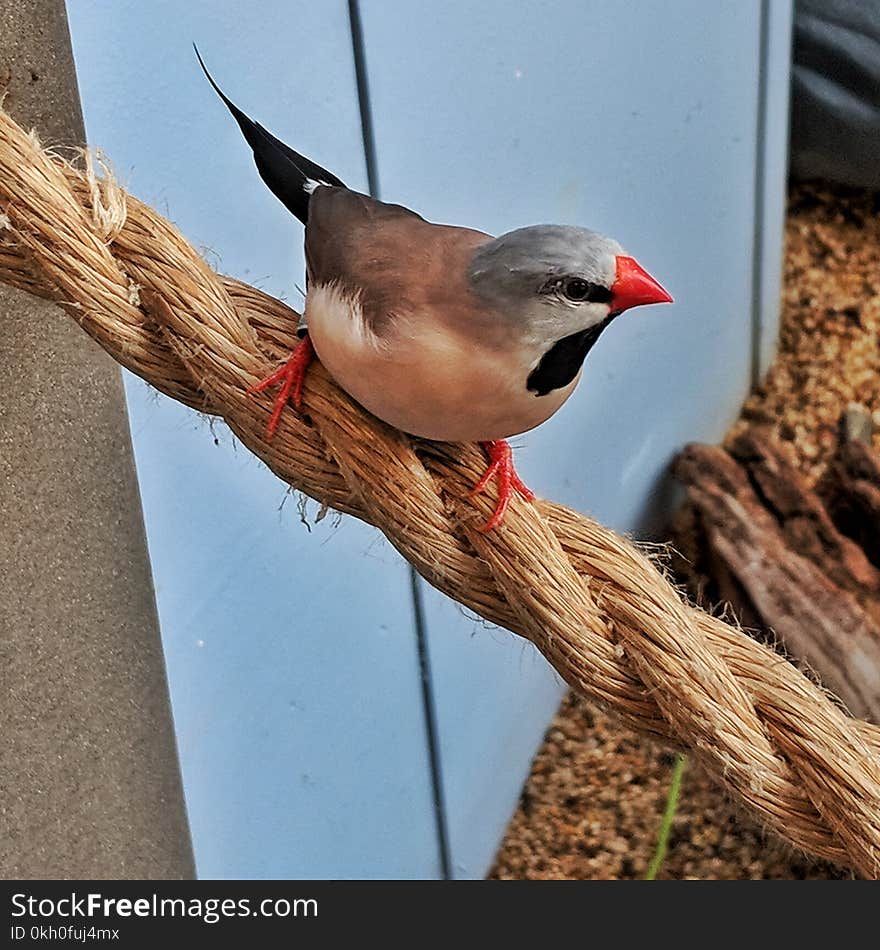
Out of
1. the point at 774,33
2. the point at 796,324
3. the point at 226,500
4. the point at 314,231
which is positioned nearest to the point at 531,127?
the point at 226,500

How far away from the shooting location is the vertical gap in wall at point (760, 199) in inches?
88.7

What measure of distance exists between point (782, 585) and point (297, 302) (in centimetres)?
107

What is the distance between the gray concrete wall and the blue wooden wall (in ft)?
0.12

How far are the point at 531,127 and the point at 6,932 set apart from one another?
107cm

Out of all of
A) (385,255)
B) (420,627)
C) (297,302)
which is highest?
(385,255)

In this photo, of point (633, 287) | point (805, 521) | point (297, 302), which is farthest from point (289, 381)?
point (805, 521)

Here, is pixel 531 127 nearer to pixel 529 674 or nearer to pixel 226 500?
pixel 226 500

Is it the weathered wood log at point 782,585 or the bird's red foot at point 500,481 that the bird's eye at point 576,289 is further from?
the weathered wood log at point 782,585

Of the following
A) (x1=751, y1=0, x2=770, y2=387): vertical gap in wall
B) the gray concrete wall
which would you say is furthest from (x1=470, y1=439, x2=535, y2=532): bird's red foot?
(x1=751, y1=0, x2=770, y2=387): vertical gap in wall

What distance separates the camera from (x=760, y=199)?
240 centimetres

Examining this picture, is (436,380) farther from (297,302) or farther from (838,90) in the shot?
(838,90)

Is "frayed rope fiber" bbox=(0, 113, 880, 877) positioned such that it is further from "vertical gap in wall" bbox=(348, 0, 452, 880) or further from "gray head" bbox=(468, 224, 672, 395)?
"vertical gap in wall" bbox=(348, 0, 452, 880)

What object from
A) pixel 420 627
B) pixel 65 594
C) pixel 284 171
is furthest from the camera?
pixel 420 627

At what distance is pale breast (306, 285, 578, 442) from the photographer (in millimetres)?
714
